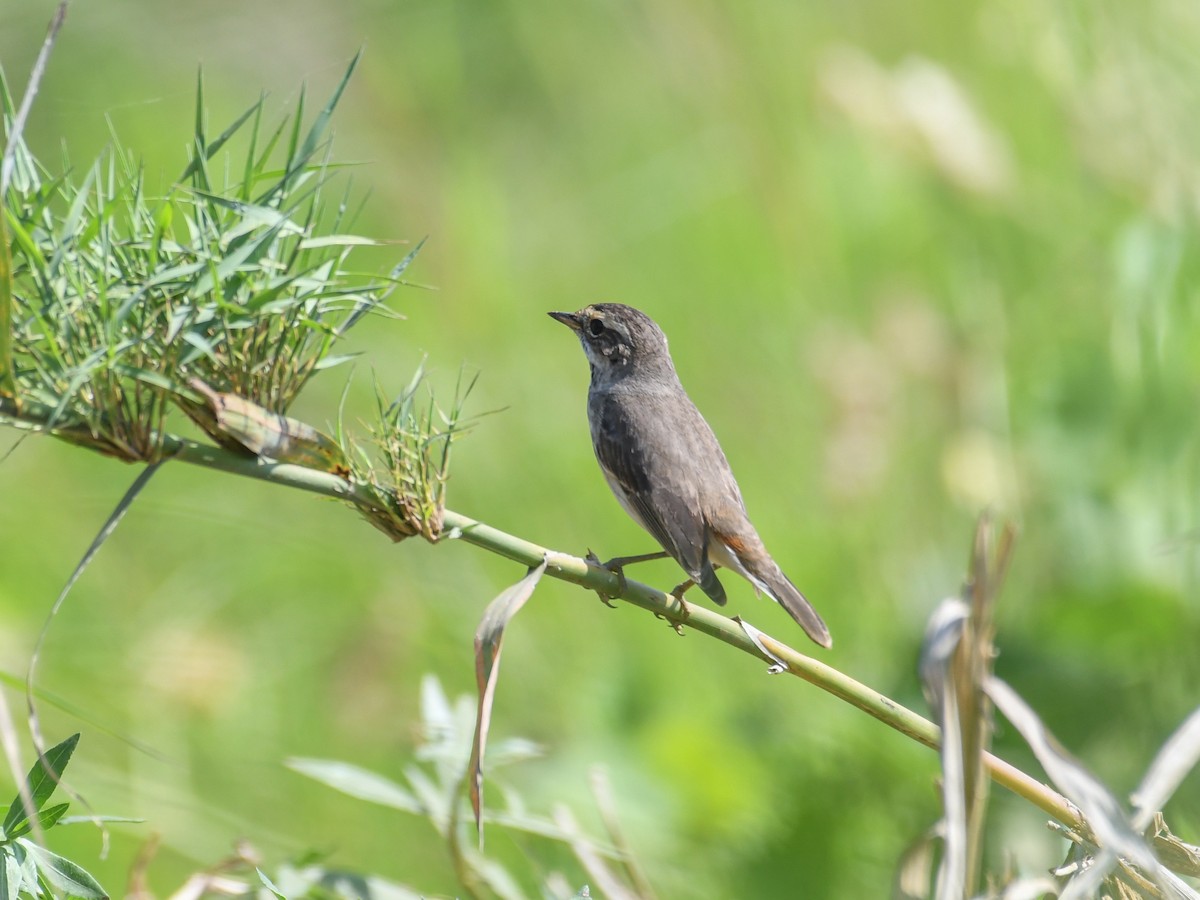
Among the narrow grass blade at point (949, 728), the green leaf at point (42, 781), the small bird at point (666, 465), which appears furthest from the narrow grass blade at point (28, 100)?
the small bird at point (666, 465)

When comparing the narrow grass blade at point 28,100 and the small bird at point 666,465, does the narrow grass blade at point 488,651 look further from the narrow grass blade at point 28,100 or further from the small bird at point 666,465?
the small bird at point 666,465

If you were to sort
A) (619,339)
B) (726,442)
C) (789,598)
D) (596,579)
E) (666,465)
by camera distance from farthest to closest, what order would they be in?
(726,442)
(619,339)
(666,465)
(789,598)
(596,579)

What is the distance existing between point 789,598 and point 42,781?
5.86 ft

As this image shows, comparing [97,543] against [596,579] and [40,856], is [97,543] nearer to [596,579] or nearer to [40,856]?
[40,856]

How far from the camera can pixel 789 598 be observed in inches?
109

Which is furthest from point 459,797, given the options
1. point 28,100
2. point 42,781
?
point 28,100

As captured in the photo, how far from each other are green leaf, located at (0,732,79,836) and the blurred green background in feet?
4.10

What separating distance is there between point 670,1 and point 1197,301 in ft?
7.33

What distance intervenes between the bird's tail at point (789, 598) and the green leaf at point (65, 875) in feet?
4.76

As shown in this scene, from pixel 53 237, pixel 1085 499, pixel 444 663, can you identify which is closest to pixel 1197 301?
pixel 1085 499

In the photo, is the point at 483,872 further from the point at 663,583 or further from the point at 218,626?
the point at 218,626

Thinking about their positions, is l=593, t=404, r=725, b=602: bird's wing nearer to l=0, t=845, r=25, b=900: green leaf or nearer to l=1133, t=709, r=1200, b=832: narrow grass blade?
l=1133, t=709, r=1200, b=832: narrow grass blade

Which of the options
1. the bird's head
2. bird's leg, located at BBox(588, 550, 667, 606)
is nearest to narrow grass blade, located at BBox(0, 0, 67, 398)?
bird's leg, located at BBox(588, 550, 667, 606)

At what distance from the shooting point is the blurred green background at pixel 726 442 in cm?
331
